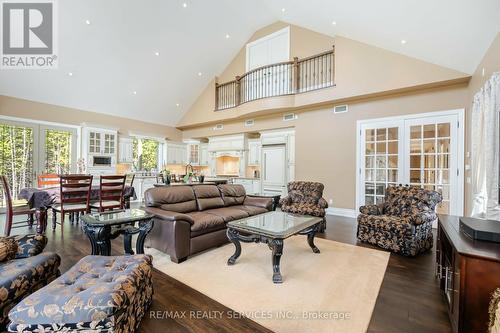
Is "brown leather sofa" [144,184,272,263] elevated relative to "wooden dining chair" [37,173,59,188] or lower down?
lower down

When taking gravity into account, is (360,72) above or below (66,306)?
above

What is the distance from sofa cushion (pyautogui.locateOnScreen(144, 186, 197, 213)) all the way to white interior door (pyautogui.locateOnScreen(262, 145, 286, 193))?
3898 mm

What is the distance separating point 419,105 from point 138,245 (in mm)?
6015

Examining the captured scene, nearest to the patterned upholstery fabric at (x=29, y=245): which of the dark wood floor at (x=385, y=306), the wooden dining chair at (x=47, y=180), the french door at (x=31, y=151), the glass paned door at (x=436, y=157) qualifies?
the dark wood floor at (x=385, y=306)

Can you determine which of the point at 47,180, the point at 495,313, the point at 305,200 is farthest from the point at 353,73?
the point at 47,180

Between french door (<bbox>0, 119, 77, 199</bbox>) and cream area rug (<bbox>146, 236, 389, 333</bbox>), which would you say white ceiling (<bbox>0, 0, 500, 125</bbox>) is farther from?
cream area rug (<bbox>146, 236, 389, 333</bbox>)

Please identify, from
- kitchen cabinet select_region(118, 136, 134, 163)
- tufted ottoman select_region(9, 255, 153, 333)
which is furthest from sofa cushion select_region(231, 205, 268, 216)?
kitchen cabinet select_region(118, 136, 134, 163)

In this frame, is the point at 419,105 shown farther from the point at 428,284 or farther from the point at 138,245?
the point at 138,245

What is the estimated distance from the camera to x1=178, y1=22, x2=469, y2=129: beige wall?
460 cm

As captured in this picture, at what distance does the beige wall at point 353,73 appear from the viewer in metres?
4.60

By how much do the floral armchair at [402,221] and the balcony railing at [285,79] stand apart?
337 cm

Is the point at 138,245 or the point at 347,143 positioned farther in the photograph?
the point at 347,143

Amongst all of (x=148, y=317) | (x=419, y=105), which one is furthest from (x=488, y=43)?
(x=148, y=317)

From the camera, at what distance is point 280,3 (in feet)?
20.3
